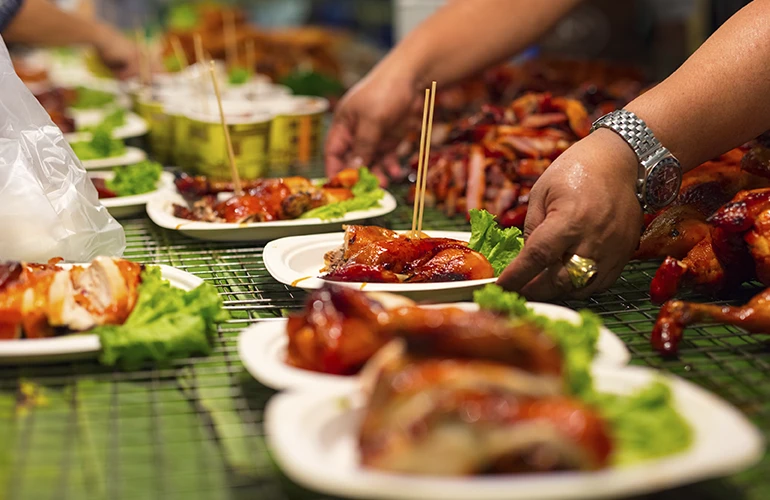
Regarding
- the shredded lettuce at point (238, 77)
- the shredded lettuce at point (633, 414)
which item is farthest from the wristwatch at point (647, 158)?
the shredded lettuce at point (238, 77)

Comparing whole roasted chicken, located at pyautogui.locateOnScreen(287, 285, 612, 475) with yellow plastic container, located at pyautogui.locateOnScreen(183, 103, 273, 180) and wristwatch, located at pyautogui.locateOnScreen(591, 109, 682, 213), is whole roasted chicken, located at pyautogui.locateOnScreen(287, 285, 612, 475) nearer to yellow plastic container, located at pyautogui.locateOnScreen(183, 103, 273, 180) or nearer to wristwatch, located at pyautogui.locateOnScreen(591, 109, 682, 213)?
wristwatch, located at pyautogui.locateOnScreen(591, 109, 682, 213)

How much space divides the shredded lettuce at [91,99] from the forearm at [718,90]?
16.8 ft

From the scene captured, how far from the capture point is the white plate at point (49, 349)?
2.04 m

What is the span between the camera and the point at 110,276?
90.4 inches

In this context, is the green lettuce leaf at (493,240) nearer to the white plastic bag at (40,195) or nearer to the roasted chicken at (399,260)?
the roasted chicken at (399,260)

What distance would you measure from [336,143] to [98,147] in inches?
55.3

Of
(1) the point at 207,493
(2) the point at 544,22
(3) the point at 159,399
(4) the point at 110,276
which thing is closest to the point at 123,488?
(1) the point at 207,493

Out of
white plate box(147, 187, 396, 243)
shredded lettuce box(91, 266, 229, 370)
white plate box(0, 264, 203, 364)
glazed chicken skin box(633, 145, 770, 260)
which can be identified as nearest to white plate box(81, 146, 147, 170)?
white plate box(147, 187, 396, 243)

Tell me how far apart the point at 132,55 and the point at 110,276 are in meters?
5.49

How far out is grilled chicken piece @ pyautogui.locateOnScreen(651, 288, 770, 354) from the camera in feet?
7.25

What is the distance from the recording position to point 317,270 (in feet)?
9.86

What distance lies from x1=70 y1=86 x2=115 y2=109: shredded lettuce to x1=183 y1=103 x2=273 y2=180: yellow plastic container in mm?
2406

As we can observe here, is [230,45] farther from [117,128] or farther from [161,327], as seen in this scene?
[161,327]

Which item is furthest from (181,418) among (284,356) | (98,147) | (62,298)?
(98,147)
